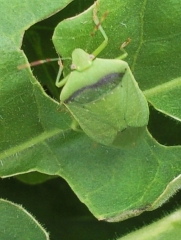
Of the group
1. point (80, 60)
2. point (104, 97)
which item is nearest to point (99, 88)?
point (104, 97)

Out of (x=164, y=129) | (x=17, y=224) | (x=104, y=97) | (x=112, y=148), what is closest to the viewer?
(x=104, y=97)

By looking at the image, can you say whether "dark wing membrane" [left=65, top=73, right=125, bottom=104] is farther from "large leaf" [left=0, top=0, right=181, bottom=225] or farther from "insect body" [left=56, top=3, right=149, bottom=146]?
"large leaf" [left=0, top=0, right=181, bottom=225]

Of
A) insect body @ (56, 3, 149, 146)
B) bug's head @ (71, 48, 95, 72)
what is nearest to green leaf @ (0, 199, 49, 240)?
insect body @ (56, 3, 149, 146)

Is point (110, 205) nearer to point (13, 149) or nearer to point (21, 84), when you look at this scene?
point (13, 149)

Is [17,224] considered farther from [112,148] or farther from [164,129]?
[164,129]

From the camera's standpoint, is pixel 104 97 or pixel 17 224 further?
pixel 17 224

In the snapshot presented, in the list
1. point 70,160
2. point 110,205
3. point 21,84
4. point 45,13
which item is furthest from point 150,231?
point 45,13
